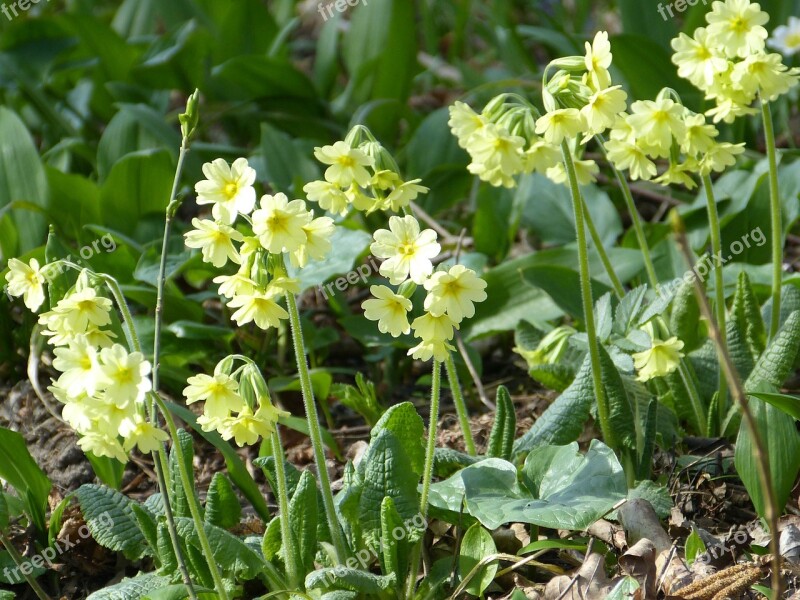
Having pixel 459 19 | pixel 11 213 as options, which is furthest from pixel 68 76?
pixel 459 19

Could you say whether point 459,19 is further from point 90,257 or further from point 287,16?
point 90,257

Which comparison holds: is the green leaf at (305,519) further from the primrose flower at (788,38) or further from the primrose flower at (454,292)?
the primrose flower at (788,38)

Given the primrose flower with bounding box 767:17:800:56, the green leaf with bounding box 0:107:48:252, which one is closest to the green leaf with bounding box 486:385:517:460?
the green leaf with bounding box 0:107:48:252

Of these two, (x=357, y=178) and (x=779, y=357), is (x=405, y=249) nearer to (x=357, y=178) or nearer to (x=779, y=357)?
(x=357, y=178)

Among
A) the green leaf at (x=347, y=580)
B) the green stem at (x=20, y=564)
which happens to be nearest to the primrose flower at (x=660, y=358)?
the green leaf at (x=347, y=580)

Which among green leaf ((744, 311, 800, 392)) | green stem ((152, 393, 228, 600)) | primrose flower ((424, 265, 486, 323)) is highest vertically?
primrose flower ((424, 265, 486, 323))

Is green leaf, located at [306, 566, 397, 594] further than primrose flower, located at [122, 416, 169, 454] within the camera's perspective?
Yes

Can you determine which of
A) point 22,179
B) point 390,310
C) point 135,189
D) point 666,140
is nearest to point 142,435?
point 390,310

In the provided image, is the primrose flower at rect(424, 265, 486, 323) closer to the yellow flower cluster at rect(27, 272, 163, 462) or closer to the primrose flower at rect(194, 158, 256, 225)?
the primrose flower at rect(194, 158, 256, 225)
